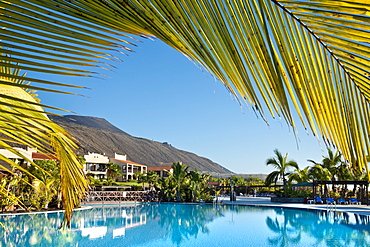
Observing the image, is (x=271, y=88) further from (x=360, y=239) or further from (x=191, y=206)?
(x=191, y=206)

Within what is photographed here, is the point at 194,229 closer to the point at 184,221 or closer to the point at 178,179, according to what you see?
the point at 184,221

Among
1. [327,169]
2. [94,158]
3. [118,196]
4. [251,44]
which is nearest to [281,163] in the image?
[327,169]

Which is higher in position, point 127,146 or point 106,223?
point 127,146

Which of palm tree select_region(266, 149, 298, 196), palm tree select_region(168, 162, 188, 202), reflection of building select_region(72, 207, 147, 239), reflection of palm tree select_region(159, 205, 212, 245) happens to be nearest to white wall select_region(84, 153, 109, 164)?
palm tree select_region(168, 162, 188, 202)

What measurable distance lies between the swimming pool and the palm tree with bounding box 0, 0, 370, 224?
28.8ft

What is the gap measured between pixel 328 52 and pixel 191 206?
69.1 ft

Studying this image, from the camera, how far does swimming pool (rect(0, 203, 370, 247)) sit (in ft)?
35.0

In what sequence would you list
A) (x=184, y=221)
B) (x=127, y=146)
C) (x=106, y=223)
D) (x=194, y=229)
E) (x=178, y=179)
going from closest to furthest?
(x=194, y=229) < (x=106, y=223) < (x=184, y=221) < (x=178, y=179) < (x=127, y=146)

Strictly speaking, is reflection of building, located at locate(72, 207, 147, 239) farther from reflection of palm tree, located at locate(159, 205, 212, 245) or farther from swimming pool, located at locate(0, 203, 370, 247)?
reflection of palm tree, located at locate(159, 205, 212, 245)

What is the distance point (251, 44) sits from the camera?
0.69 m

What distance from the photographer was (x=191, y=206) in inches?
830


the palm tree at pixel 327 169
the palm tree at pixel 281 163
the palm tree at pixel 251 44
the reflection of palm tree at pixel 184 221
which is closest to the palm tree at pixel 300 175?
the palm tree at pixel 327 169

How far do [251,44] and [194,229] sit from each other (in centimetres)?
1321

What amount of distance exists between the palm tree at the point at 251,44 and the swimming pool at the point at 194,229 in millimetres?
8767
